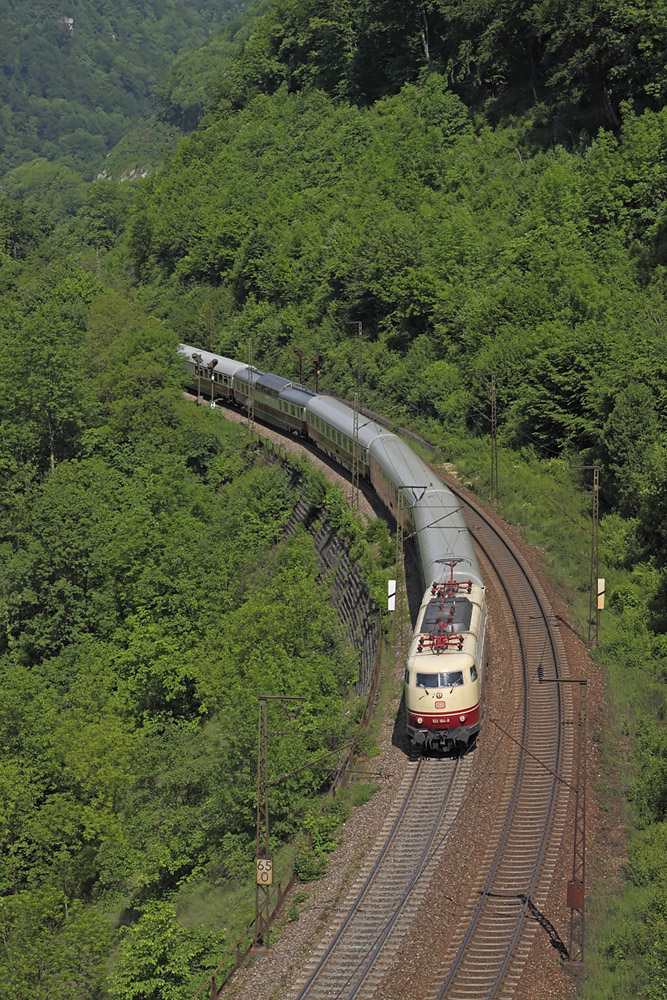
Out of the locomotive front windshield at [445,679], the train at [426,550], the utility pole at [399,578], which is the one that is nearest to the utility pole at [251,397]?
the train at [426,550]

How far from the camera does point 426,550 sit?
158 ft

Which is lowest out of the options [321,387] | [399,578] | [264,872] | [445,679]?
[264,872]

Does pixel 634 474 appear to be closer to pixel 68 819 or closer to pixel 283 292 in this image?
pixel 68 819

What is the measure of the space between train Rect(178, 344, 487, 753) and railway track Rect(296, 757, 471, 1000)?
1.42 m

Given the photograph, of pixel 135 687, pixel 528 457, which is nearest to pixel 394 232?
pixel 528 457

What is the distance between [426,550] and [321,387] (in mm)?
38811

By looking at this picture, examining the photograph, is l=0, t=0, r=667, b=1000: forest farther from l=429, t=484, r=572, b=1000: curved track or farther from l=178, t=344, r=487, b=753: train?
l=178, t=344, r=487, b=753: train

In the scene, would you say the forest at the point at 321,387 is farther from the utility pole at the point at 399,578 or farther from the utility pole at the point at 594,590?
the utility pole at the point at 399,578

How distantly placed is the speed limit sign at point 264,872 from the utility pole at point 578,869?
780 centimetres

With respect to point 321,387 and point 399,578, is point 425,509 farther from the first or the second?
point 321,387

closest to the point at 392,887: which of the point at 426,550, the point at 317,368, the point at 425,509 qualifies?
the point at 426,550

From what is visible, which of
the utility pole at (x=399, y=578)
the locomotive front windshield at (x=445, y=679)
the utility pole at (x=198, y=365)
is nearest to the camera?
the locomotive front windshield at (x=445, y=679)

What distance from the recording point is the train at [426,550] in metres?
37.5

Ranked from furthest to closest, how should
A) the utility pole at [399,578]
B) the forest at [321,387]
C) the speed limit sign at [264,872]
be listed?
the utility pole at [399,578] → the forest at [321,387] → the speed limit sign at [264,872]
